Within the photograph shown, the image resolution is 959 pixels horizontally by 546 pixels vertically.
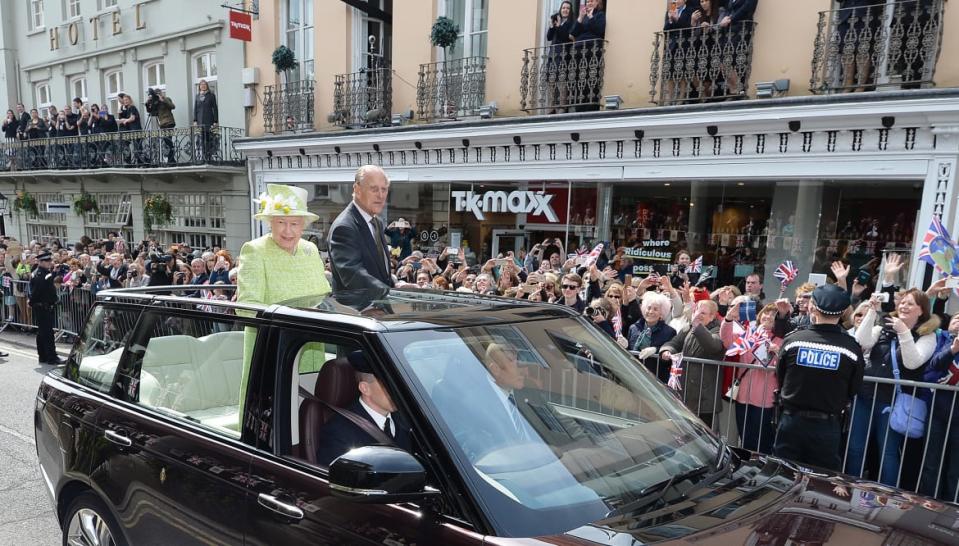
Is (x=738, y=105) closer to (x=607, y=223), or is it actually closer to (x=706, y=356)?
(x=607, y=223)

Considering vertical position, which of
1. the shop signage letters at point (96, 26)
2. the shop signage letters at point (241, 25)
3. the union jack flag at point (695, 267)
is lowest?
the union jack flag at point (695, 267)

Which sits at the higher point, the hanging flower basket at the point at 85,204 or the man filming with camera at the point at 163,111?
the man filming with camera at the point at 163,111

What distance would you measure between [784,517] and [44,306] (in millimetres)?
11217

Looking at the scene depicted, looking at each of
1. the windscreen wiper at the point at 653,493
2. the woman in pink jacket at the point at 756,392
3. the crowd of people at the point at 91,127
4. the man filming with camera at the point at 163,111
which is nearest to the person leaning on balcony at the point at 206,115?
the crowd of people at the point at 91,127

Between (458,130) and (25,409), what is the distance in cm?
831

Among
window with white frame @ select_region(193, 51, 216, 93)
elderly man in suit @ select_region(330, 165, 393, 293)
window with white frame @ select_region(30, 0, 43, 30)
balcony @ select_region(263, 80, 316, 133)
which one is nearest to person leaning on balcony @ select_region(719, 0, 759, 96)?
elderly man in suit @ select_region(330, 165, 393, 293)

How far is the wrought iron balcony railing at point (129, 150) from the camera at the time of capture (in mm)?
16500

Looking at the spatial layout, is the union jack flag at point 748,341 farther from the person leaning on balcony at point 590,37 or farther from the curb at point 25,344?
the curb at point 25,344

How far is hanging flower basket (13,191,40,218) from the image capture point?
23578 millimetres

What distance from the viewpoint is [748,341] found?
486 cm

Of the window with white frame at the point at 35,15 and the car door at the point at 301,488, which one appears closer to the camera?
the car door at the point at 301,488

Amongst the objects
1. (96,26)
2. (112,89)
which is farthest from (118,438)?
(96,26)

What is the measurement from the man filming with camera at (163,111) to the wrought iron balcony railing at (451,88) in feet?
29.2

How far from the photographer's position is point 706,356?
4.93m
